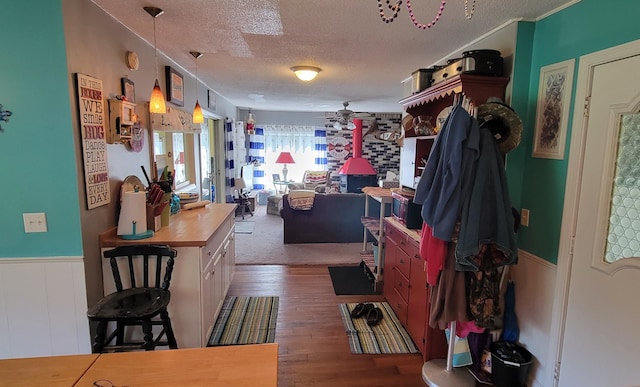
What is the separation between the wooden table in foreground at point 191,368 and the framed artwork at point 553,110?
1.84 metres

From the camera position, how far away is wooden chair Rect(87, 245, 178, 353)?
1.75 metres

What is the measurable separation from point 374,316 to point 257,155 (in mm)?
6191

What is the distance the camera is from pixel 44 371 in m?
1.02

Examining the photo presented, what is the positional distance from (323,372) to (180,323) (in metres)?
1.00

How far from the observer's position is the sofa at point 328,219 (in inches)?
196

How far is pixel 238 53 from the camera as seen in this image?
2.92 m

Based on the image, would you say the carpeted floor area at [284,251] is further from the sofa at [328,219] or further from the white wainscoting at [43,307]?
the white wainscoting at [43,307]

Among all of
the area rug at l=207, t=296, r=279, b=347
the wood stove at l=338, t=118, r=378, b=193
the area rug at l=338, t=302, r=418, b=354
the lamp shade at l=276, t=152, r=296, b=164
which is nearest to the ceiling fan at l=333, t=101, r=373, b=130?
the wood stove at l=338, t=118, r=378, b=193

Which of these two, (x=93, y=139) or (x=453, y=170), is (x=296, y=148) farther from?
(x=453, y=170)

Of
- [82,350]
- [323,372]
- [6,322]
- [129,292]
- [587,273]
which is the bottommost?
[323,372]

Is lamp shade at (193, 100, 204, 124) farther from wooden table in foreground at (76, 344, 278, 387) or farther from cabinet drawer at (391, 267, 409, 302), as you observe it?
wooden table in foreground at (76, 344, 278, 387)

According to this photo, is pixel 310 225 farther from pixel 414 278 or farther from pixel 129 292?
pixel 129 292

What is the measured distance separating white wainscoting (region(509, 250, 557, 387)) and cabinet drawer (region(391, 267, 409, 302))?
0.75 meters

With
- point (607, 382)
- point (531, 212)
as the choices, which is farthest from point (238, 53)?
point (607, 382)
